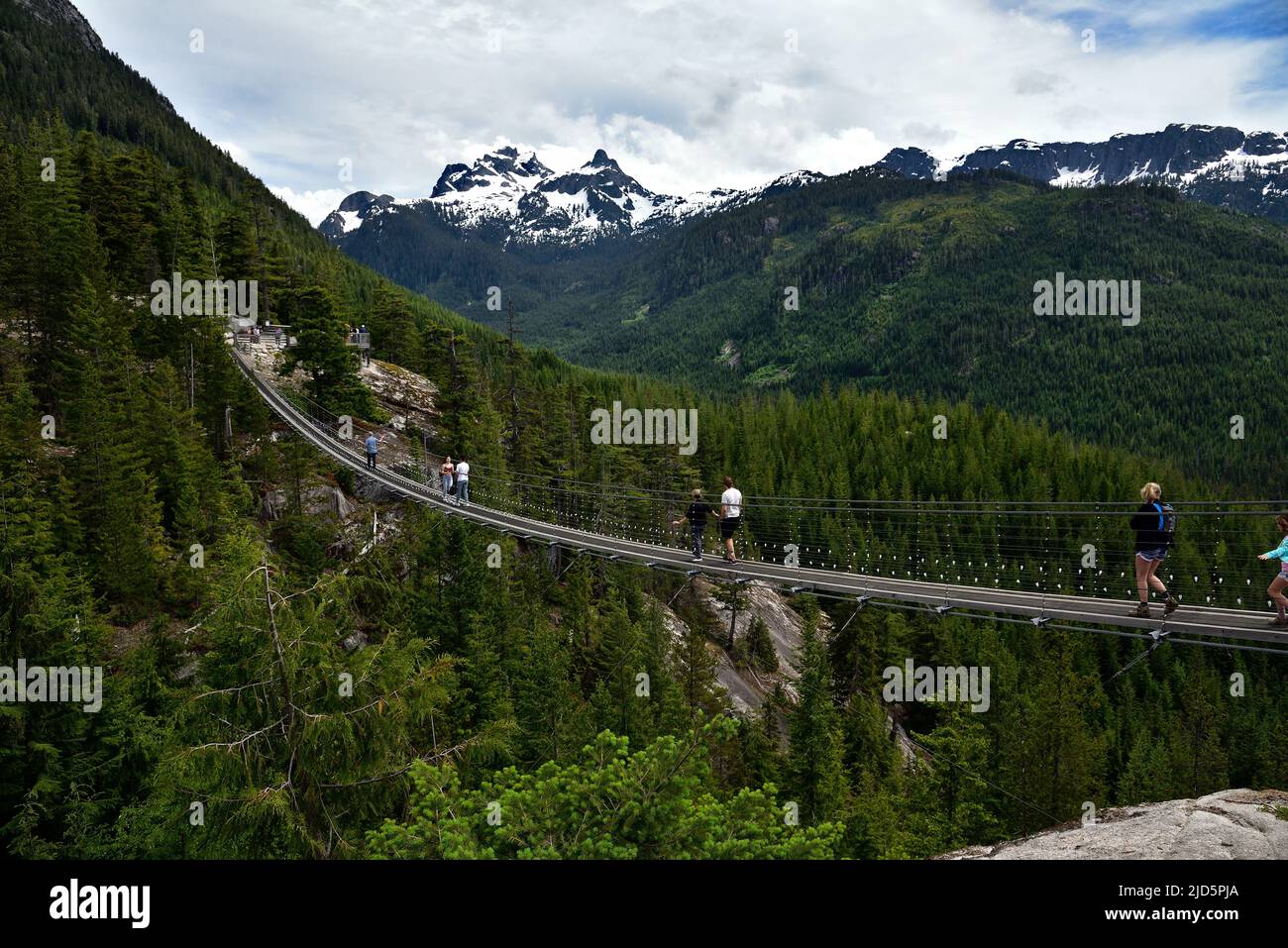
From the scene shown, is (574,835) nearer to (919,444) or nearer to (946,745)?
(946,745)

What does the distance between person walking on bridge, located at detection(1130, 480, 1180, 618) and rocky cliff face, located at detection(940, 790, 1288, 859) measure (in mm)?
2328

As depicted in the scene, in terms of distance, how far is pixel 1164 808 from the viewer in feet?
30.3

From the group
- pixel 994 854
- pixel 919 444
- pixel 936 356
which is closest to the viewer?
pixel 994 854

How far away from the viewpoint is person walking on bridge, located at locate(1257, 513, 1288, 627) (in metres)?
7.78

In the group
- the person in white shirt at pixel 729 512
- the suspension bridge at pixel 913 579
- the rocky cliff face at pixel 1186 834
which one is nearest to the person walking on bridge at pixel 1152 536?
the suspension bridge at pixel 913 579

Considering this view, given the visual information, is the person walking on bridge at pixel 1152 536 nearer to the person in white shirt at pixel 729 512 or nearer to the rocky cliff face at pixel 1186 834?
the rocky cliff face at pixel 1186 834

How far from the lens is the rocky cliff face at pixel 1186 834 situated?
7.37 meters

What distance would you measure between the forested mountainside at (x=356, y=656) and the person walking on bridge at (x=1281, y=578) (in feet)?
19.0

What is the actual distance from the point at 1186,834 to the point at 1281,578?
2.98 metres

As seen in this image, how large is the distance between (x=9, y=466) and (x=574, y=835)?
20813 mm

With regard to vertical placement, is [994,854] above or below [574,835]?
below

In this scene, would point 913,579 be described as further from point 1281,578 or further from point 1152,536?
point 1281,578

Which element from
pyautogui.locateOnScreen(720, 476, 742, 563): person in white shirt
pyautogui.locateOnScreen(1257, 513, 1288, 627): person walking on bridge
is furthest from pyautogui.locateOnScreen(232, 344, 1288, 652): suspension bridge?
pyautogui.locateOnScreen(720, 476, 742, 563): person in white shirt
